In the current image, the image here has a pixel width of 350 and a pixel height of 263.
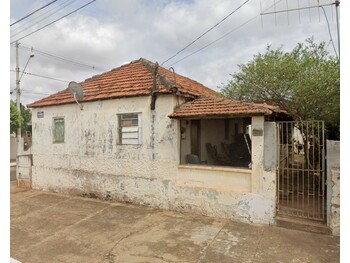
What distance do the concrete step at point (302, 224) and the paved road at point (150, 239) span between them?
14 centimetres

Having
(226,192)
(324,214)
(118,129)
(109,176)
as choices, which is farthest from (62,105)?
(324,214)

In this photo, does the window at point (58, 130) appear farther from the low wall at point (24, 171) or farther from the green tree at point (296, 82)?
the green tree at point (296, 82)

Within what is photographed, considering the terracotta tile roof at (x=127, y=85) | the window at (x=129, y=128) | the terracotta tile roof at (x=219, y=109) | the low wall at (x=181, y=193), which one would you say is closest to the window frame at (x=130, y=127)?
the window at (x=129, y=128)

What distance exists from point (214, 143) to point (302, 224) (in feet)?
17.9

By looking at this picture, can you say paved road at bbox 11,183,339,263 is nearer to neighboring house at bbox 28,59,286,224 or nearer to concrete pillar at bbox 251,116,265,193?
neighboring house at bbox 28,59,286,224

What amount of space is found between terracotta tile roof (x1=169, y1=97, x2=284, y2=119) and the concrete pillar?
0.29m

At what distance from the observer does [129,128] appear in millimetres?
8477

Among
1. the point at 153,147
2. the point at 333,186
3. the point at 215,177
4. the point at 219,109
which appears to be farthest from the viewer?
the point at 153,147

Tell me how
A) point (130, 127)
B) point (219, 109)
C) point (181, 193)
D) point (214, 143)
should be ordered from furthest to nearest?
1. point (214, 143)
2. point (130, 127)
3. point (181, 193)
4. point (219, 109)

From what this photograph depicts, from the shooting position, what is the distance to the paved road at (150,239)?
189 inches

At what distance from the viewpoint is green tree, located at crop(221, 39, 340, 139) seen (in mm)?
7305

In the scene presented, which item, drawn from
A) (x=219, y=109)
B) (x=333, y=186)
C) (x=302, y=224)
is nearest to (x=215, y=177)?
(x=219, y=109)

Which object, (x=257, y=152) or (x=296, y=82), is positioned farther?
(x=296, y=82)

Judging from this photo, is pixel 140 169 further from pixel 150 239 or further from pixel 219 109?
pixel 219 109
